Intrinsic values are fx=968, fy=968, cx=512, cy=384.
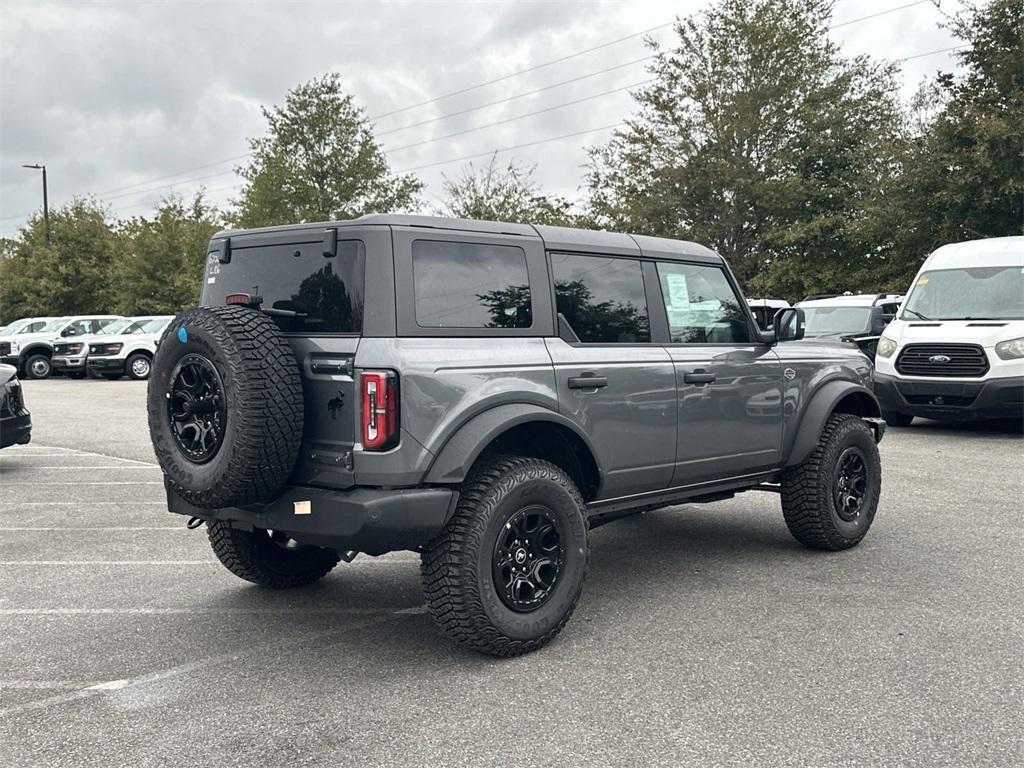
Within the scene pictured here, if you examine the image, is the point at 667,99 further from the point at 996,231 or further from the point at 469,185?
the point at 996,231

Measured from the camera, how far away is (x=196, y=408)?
4098 mm

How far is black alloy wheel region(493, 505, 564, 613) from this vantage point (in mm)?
4184

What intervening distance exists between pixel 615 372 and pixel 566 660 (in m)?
1.40

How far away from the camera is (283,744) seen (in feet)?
10.9

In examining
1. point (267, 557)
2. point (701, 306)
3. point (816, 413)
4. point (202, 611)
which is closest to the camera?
point (202, 611)

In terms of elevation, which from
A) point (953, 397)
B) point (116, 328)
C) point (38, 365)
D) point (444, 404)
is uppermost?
point (116, 328)

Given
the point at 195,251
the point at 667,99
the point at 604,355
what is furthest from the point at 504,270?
the point at 195,251

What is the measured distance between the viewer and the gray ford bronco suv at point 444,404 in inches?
154

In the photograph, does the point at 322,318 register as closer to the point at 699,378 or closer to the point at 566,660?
the point at 566,660

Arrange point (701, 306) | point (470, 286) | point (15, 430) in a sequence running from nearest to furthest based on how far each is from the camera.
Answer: point (470, 286) < point (701, 306) < point (15, 430)

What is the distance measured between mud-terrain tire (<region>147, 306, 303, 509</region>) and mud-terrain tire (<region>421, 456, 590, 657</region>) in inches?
30.4

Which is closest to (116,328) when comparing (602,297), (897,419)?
(897,419)

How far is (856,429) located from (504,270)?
2817 millimetres

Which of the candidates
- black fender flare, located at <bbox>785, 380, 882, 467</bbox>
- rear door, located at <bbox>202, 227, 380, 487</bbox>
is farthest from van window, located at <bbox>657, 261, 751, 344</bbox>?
rear door, located at <bbox>202, 227, 380, 487</bbox>
